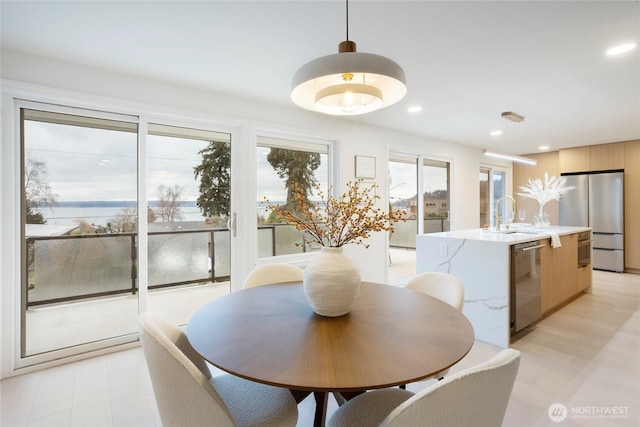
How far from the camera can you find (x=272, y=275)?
2277 millimetres

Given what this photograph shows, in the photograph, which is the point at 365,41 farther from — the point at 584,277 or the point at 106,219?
the point at 584,277

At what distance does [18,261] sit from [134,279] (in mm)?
814

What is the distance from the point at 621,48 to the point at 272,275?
2999mm

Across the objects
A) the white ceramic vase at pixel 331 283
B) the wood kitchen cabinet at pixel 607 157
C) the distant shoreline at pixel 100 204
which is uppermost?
the wood kitchen cabinet at pixel 607 157

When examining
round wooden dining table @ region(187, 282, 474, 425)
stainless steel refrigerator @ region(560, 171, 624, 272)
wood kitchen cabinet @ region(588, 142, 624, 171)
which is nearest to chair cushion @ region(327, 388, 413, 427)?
round wooden dining table @ region(187, 282, 474, 425)

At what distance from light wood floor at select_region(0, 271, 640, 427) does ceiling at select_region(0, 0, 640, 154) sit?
236 centimetres

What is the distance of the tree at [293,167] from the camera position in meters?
3.64

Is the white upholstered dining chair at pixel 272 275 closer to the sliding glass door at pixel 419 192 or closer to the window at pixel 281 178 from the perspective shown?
the window at pixel 281 178

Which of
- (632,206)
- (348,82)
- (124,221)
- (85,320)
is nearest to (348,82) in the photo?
(348,82)

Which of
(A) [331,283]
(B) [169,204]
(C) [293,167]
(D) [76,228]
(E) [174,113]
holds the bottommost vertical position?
(A) [331,283]

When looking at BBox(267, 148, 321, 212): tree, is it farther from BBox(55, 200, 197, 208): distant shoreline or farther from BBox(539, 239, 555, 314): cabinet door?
BBox(539, 239, 555, 314): cabinet door

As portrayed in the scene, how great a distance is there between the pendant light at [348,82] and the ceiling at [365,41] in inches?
17.5

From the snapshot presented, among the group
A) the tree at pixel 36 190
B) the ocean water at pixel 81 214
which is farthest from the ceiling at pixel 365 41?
the ocean water at pixel 81 214

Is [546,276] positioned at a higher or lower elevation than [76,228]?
lower
